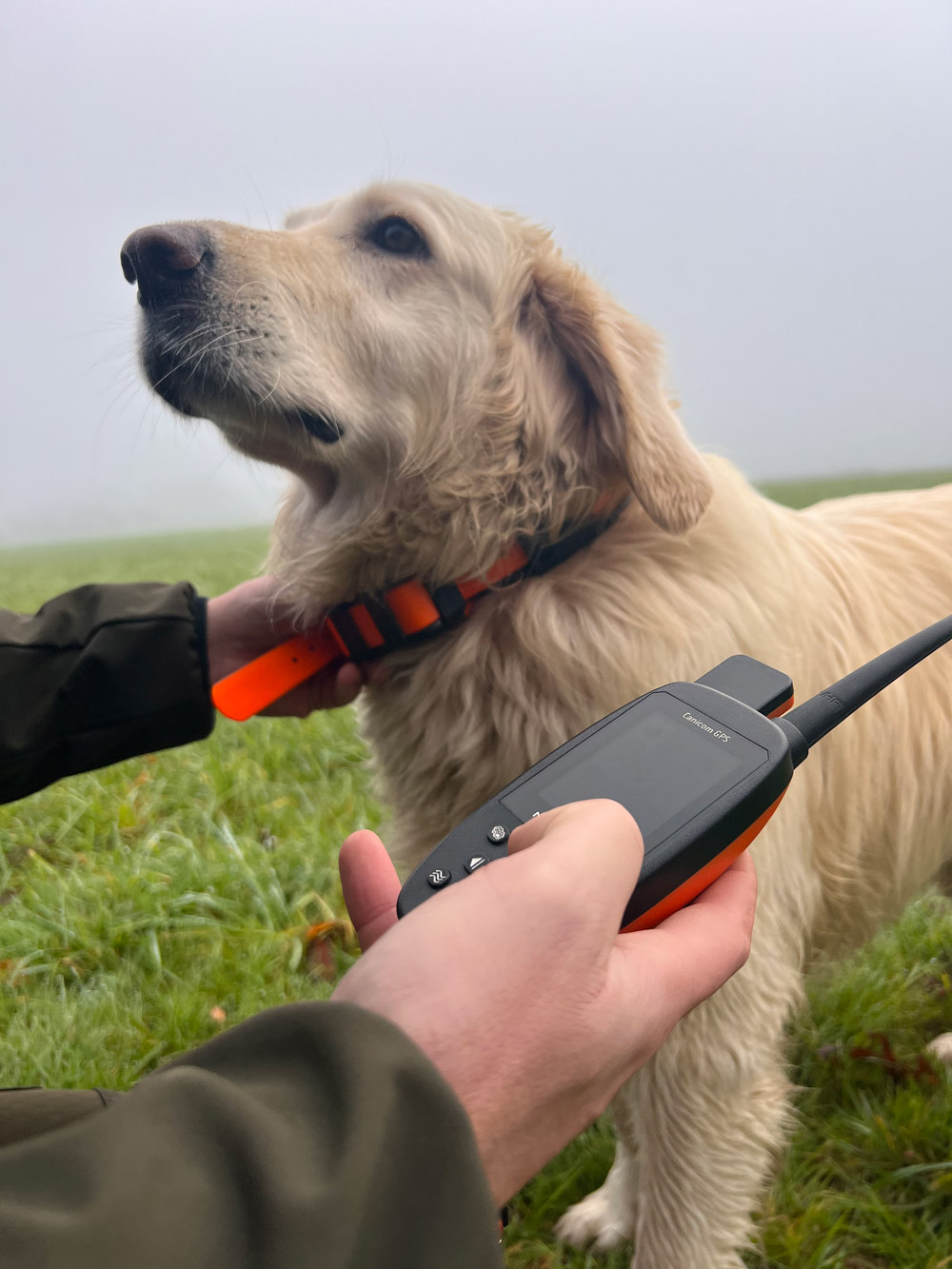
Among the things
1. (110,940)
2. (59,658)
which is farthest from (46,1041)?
(59,658)

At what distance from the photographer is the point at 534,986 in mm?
434

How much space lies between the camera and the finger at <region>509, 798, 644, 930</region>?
0.45m

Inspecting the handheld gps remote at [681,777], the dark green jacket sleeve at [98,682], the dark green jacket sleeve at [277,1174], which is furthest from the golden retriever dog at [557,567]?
the dark green jacket sleeve at [277,1174]

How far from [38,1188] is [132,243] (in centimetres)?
104

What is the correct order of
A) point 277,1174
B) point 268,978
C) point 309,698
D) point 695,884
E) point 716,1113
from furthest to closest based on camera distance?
point 268,978 → point 309,698 → point 716,1113 → point 695,884 → point 277,1174

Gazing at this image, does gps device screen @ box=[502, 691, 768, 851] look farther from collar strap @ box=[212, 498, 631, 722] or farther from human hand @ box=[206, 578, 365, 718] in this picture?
human hand @ box=[206, 578, 365, 718]

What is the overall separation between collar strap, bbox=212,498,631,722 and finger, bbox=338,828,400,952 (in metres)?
0.52

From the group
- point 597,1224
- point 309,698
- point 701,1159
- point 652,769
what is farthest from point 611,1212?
point 652,769

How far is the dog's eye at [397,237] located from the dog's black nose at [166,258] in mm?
267

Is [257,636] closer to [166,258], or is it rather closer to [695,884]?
[166,258]

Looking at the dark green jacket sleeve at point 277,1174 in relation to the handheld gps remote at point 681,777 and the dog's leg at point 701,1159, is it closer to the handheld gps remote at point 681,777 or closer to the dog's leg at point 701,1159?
the handheld gps remote at point 681,777

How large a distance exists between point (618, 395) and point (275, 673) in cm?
60

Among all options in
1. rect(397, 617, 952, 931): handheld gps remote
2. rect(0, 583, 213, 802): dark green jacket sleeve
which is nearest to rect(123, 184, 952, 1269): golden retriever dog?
rect(0, 583, 213, 802): dark green jacket sleeve

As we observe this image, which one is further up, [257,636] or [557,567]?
[557,567]
